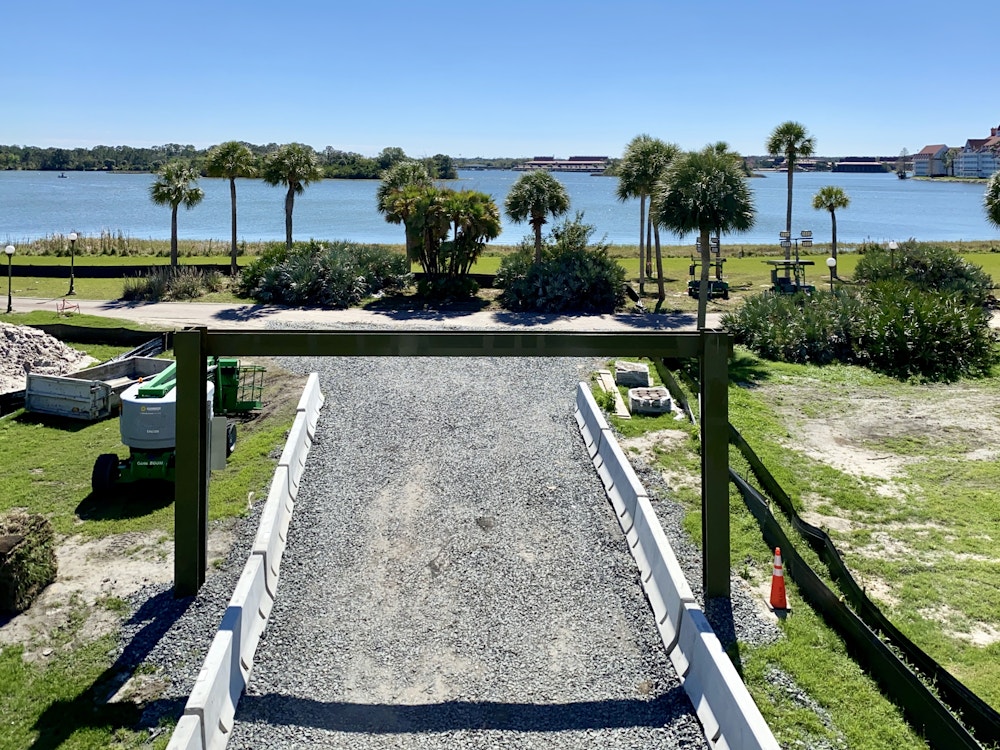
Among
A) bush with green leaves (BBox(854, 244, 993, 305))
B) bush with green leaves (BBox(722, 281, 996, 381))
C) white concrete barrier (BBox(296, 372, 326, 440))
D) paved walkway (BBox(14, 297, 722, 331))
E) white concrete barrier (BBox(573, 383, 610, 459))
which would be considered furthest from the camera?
bush with green leaves (BBox(854, 244, 993, 305))

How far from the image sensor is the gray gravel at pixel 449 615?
6.96m

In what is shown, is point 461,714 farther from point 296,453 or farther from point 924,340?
point 924,340

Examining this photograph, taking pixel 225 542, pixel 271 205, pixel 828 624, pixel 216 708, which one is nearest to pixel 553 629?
pixel 828 624

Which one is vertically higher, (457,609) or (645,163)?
(645,163)

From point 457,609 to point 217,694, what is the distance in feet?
8.99

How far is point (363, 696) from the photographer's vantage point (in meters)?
7.26

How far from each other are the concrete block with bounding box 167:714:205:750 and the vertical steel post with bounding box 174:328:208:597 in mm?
2927

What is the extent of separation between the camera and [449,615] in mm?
8625

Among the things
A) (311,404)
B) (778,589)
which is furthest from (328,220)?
(778,589)

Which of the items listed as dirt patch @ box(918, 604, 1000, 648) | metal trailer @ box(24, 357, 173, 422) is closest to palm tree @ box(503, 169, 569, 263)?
metal trailer @ box(24, 357, 173, 422)

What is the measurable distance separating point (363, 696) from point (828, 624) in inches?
181

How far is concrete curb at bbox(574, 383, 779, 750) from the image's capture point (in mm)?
6336

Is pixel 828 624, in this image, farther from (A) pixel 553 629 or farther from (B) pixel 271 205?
(B) pixel 271 205

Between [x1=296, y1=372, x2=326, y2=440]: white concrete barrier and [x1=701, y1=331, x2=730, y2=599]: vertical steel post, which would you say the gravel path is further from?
[x1=701, y1=331, x2=730, y2=599]: vertical steel post
